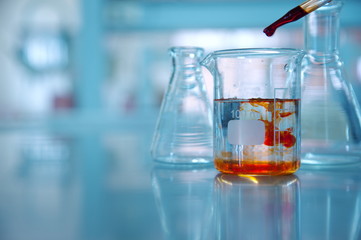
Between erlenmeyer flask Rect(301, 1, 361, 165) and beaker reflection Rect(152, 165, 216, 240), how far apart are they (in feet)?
0.71

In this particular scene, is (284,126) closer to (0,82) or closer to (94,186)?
(94,186)

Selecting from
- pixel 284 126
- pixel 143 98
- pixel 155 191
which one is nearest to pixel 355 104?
pixel 284 126

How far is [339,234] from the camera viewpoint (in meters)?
0.40

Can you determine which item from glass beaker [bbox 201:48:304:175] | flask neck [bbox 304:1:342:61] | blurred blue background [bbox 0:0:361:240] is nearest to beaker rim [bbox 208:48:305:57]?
glass beaker [bbox 201:48:304:175]

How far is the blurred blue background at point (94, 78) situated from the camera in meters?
0.77

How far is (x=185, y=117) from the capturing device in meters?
0.86

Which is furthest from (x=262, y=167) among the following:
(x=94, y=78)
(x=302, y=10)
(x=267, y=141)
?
(x=94, y=78)

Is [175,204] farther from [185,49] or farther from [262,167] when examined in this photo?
[185,49]

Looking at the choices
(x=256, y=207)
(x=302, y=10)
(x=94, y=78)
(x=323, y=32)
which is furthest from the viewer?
(x=94, y=78)

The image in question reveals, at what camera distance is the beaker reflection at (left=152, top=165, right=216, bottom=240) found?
0.43 metres

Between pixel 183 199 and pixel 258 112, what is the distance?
20cm

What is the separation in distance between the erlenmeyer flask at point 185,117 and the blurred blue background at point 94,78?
3.2 inches

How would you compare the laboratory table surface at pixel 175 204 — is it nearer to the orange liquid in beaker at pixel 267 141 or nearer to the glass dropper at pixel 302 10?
the orange liquid in beaker at pixel 267 141

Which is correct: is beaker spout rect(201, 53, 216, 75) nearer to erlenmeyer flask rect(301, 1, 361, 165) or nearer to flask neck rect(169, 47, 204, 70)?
flask neck rect(169, 47, 204, 70)
